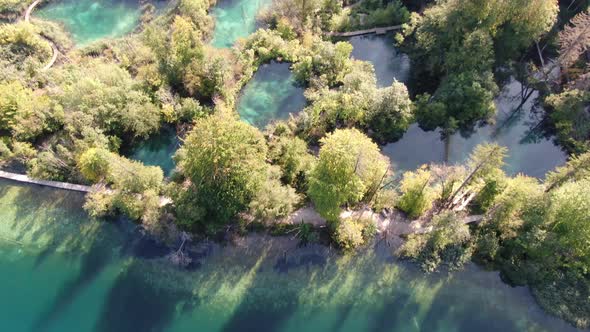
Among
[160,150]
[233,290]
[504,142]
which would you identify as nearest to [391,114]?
[504,142]

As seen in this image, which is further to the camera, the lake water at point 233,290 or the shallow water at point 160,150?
the shallow water at point 160,150

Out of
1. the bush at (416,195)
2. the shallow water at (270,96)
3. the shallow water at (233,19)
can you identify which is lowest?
the bush at (416,195)

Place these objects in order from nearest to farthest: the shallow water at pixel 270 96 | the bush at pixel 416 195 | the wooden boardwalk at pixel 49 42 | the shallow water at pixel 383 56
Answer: the bush at pixel 416 195, the shallow water at pixel 270 96, the shallow water at pixel 383 56, the wooden boardwalk at pixel 49 42

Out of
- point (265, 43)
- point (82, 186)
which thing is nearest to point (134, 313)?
point (82, 186)

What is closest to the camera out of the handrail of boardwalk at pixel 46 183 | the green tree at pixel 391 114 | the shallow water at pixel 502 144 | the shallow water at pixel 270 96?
the handrail of boardwalk at pixel 46 183

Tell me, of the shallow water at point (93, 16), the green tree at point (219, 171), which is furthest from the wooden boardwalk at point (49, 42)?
the green tree at point (219, 171)

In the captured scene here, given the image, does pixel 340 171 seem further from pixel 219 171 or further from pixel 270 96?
pixel 270 96

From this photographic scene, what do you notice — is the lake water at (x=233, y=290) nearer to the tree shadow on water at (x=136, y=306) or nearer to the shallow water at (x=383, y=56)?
the tree shadow on water at (x=136, y=306)
